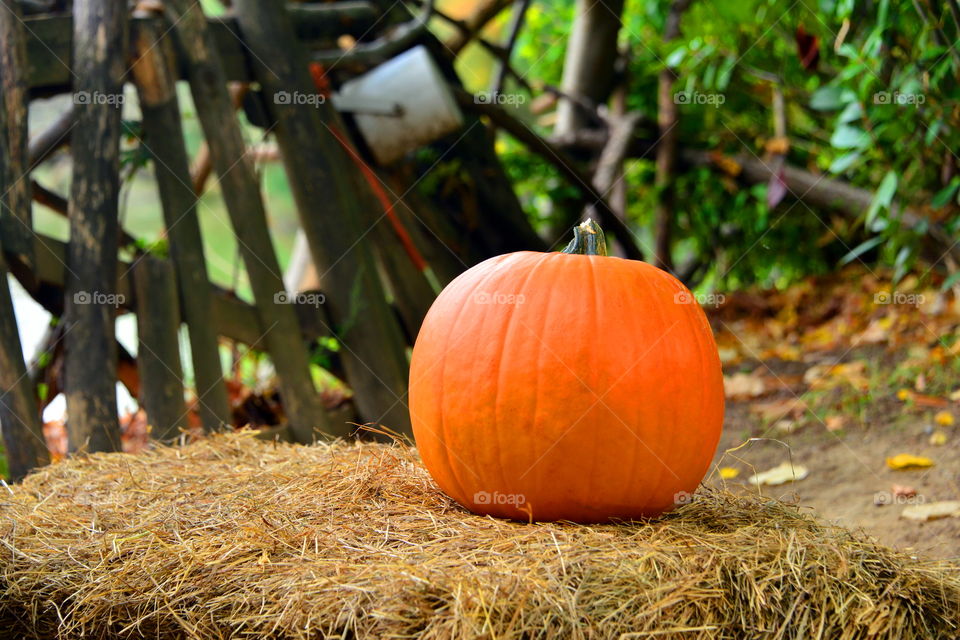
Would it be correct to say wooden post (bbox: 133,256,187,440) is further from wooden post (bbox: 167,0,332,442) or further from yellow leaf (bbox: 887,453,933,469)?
yellow leaf (bbox: 887,453,933,469)

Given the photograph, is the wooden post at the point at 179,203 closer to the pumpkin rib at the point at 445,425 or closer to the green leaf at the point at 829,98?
the pumpkin rib at the point at 445,425

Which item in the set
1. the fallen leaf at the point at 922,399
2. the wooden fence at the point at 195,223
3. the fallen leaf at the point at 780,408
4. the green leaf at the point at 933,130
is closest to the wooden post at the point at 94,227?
the wooden fence at the point at 195,223

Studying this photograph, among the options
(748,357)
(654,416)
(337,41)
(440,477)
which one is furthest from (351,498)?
(748,357)

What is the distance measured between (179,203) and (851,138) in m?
2.33

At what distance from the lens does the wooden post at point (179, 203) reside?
2.80m

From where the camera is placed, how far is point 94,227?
251 centimetres

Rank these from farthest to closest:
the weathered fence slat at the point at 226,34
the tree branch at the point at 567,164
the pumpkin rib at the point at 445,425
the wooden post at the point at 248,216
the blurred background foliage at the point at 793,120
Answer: the tree branch at the point at 567,164 < the blurred background foliage at the point at 793,120 < the wooden post at the point at 248,216 < the weathered fence slat at the point at 226,34 < the pumpkin rib at the point at 445,425

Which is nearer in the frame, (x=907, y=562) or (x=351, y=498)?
(x=907, y=562)

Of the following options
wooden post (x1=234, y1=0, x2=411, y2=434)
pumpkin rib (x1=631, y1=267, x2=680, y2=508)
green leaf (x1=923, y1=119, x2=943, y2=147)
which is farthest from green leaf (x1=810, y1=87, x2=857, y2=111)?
pumpkin rib (x1=631, y1=267, x2=680, y2=508)

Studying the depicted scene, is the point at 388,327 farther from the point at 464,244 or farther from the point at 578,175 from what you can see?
the point at 578,175

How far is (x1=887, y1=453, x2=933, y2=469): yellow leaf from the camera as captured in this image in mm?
2756

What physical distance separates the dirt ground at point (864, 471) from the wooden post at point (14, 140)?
1870 mm

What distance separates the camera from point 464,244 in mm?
4102

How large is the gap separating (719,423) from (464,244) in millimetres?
2447
